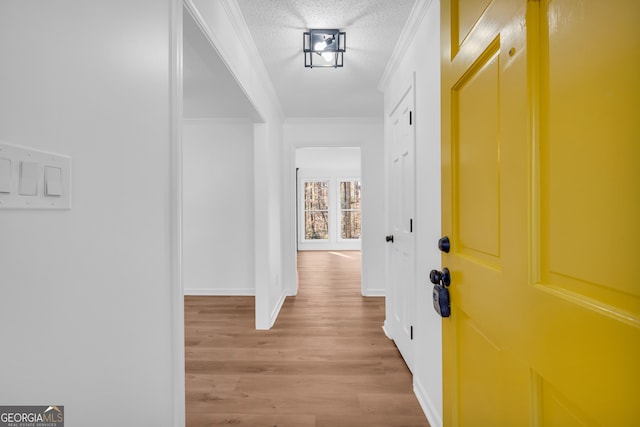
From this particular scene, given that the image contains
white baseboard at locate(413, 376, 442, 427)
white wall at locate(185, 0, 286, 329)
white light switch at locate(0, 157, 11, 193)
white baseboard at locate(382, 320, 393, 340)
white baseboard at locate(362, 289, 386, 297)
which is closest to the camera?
white light switch at locate(0, 157, 11, 193)

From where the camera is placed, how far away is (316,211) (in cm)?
928

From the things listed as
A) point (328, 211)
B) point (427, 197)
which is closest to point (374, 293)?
point (427, 197)

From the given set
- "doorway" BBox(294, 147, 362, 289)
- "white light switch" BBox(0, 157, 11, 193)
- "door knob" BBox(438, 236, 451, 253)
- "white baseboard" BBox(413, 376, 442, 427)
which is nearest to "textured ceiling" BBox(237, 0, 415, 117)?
"door knob" BBox(438, 236, 451, 253)

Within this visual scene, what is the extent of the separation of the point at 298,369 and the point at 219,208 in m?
2.72

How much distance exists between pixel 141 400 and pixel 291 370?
4.82ft

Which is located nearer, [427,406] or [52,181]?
[52,181]

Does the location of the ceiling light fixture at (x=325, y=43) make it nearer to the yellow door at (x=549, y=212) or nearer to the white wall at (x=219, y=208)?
the yellow door at (x=549, y=212)

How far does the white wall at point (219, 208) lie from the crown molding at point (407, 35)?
2328 millimetres

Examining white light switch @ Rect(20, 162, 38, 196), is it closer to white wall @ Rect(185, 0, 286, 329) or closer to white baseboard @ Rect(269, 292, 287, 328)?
white wall @ Rect(185, 0, 286, 329)

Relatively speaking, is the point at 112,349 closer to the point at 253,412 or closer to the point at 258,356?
the point at 253,412

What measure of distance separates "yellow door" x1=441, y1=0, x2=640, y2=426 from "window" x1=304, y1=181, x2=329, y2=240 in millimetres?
8306

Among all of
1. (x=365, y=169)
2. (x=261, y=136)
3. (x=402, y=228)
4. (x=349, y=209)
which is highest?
(x=261, y=136)

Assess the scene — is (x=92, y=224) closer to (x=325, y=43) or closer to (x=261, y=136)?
(x=325, y=43)

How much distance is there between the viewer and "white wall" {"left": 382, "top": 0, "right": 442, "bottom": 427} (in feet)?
5.48
